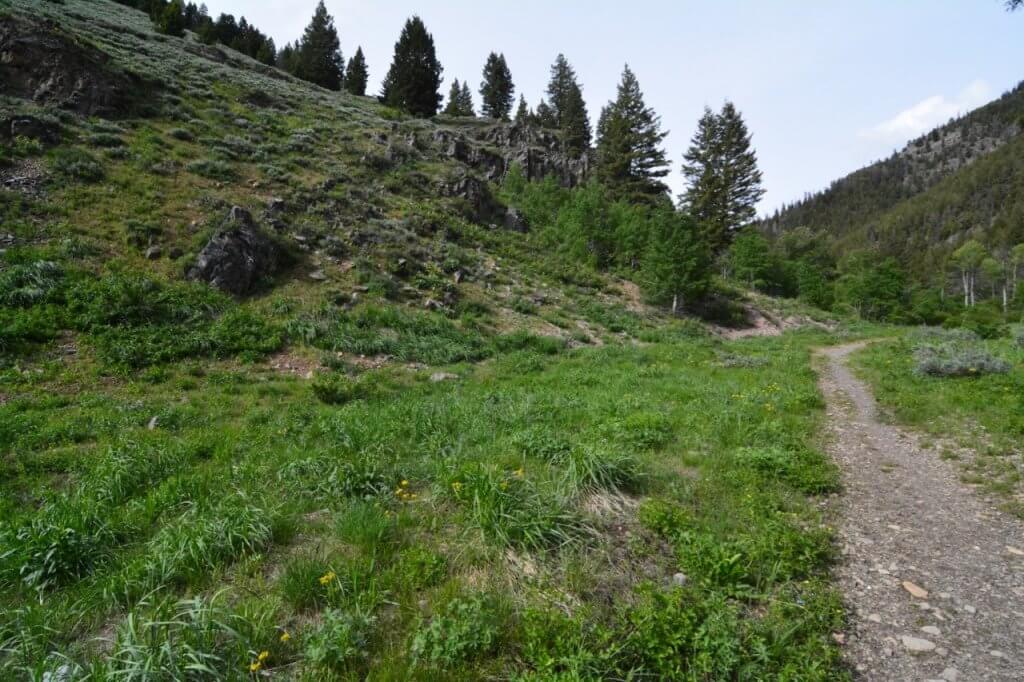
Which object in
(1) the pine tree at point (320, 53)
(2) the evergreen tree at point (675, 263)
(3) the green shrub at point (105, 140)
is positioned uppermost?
(1) the pine tree at point (320, 53)

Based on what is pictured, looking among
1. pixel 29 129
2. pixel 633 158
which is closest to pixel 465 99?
pixel 633 158

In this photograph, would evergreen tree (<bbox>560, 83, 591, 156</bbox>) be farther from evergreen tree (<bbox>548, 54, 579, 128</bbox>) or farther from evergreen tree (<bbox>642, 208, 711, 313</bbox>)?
evergreen tree (<bbox>642, 208, 711, 313</bbox>)

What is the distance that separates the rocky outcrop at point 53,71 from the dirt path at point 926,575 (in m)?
35.5

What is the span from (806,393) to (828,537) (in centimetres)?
733

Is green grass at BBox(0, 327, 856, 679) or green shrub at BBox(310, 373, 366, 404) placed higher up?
green shrub at BBox(310, 373, 366, 404)

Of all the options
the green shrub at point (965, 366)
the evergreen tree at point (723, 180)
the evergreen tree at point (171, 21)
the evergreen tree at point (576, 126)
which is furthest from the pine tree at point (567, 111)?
the green shrub at point (965, 366)

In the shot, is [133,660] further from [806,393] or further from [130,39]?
[130,39]

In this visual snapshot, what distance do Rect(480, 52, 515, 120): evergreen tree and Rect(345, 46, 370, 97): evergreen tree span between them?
20788mm

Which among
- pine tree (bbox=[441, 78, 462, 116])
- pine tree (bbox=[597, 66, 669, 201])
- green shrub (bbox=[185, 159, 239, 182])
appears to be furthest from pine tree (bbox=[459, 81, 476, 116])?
green shrub (bbox=[185, 159, 239, 182])

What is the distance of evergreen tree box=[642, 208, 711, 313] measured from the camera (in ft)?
101

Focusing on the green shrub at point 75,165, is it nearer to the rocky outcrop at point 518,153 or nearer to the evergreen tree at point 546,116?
the rocky outcrop at point 518,153

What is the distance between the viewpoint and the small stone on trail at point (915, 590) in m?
4.18

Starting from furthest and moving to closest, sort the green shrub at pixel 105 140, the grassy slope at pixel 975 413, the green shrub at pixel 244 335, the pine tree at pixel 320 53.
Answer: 1. the pine tree at pixel 320 53
2. the green shrub at pixel 105 140
3. the green shrub at pixel 244 335
4. the grassy slope at pixel 975 413

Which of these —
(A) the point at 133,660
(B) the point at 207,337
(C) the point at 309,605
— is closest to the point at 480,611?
(C) the point at 309,605
